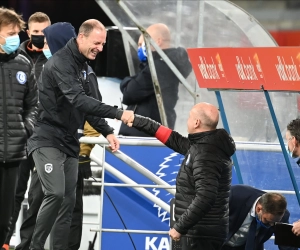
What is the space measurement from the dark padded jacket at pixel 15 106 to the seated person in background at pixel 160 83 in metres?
1.39

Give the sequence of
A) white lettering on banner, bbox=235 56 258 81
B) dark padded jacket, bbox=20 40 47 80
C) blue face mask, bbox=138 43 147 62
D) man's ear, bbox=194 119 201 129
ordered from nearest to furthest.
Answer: man's ear, bbox=194 119 201 129 < white lettering on banner, bbox=235 56 258 81 < dark padded jacket, bbox=20 40 47 80 < blue face mask, bbox=138 43 147 62

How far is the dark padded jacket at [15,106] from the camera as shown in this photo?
8797 mm

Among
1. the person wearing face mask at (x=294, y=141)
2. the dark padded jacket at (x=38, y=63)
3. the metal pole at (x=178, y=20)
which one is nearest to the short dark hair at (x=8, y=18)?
the dark padded jacket at (x=38, y=63)

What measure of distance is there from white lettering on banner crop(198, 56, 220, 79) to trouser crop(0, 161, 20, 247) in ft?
5.79

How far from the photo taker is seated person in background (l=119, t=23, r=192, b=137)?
10.2 m

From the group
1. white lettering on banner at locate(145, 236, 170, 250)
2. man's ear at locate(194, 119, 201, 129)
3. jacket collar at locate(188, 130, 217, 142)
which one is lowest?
white lettering on banner at locate(145, 236, 170, 250)

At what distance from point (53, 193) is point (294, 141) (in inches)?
78.3

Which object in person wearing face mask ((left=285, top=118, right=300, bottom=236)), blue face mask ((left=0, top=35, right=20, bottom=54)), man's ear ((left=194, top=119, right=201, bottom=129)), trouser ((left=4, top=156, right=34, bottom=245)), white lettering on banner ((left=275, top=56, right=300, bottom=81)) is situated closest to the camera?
white lettering on banner ((left=275, top=56, right=300, bottom=81))

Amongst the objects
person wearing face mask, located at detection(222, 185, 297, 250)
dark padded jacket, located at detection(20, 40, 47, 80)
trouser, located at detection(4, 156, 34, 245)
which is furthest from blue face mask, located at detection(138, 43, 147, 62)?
person wearing face mask, located at detection(222, 185, 297, 250)

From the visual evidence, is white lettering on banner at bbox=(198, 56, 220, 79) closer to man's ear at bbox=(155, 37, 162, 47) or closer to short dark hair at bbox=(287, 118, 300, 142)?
short dark hair at bbox=(287, 118, 300, 142)

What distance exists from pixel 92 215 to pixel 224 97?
206 cm

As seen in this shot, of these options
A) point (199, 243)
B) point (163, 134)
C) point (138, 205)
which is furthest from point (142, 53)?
point (199, 243)

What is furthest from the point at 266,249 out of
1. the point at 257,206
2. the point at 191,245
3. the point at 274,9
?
the point at 274,9

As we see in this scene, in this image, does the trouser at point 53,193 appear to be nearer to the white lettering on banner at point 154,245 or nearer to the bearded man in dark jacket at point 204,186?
the white lettering on banner at point 154,245
